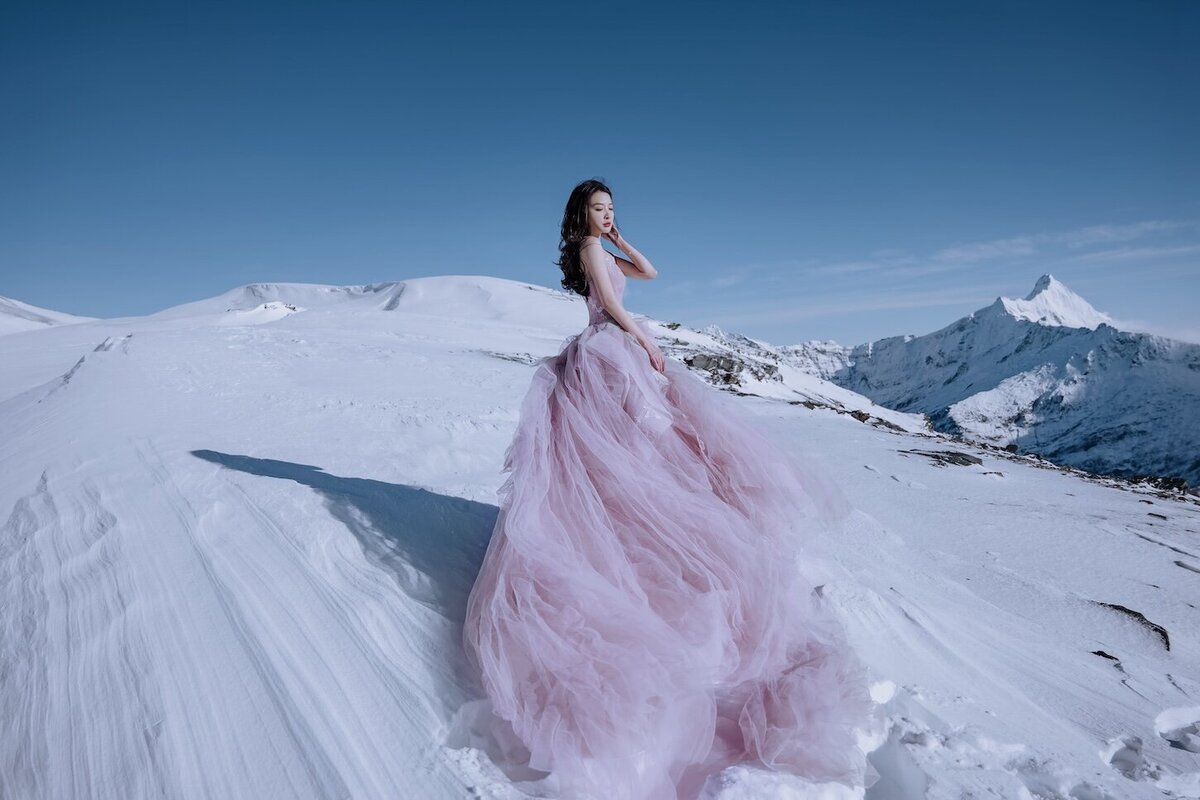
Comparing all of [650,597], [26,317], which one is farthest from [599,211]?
[26,317]

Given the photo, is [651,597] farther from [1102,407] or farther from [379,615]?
[1102,407]

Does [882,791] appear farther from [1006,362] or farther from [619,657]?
[1006,362]

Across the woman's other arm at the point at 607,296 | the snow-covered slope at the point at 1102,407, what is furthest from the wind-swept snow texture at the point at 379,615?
the snow-covered slope at the point at 1102,407

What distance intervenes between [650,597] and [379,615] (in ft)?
3.61

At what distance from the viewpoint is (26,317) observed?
127 ft

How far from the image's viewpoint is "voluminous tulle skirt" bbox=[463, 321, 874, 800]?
2.01m

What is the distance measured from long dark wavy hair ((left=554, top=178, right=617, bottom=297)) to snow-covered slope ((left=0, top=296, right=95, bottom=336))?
4044cm

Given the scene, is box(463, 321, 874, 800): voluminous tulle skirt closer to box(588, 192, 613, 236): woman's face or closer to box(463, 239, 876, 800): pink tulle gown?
box(463, 239, 876, 800): pink tulle gown

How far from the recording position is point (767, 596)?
2494 millimetres

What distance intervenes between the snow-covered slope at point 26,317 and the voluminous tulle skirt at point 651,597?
40959 mm

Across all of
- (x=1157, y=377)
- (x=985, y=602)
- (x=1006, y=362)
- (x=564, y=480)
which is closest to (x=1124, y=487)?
(x=985, y=602)

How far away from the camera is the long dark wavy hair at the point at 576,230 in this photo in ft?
10.5

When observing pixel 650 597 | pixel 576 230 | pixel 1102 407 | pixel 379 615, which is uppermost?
pixel 1102 407

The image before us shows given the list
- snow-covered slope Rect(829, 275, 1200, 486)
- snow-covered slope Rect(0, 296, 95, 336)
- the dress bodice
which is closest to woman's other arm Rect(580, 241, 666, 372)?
the dress bodice
